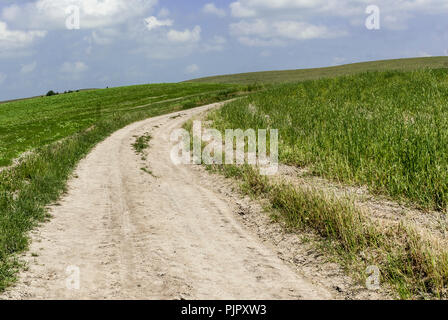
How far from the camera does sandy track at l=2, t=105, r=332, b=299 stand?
5.81m

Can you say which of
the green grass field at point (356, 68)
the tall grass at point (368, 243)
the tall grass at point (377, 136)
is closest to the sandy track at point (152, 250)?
the tall grass at point (368, 243)

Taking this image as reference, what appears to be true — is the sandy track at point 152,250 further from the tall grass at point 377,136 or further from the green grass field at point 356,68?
the green grass field at point 356,68

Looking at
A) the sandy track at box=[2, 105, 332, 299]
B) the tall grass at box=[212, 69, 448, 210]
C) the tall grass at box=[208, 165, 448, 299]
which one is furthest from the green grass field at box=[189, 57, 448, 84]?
the tall grass at box=[208, 165, 448, 299]

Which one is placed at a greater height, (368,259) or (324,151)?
(324,151)

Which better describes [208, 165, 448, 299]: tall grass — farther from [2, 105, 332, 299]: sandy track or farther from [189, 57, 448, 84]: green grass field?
[189, 57, 448, 84]: green grass field

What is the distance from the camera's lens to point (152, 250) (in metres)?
7.34

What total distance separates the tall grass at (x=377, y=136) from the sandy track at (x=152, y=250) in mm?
3815

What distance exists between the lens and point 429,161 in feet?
32.0

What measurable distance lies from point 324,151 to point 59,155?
1147 cm

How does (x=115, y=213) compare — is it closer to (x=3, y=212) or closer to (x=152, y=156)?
(x=3, y=212)

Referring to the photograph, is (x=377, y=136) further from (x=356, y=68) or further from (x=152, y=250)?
(x=356, y=68)

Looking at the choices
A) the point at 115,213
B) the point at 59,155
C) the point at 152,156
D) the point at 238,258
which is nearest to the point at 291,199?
the point at 238,258

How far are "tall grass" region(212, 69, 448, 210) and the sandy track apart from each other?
3.81 metres

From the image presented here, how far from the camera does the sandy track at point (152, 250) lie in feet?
19.1
